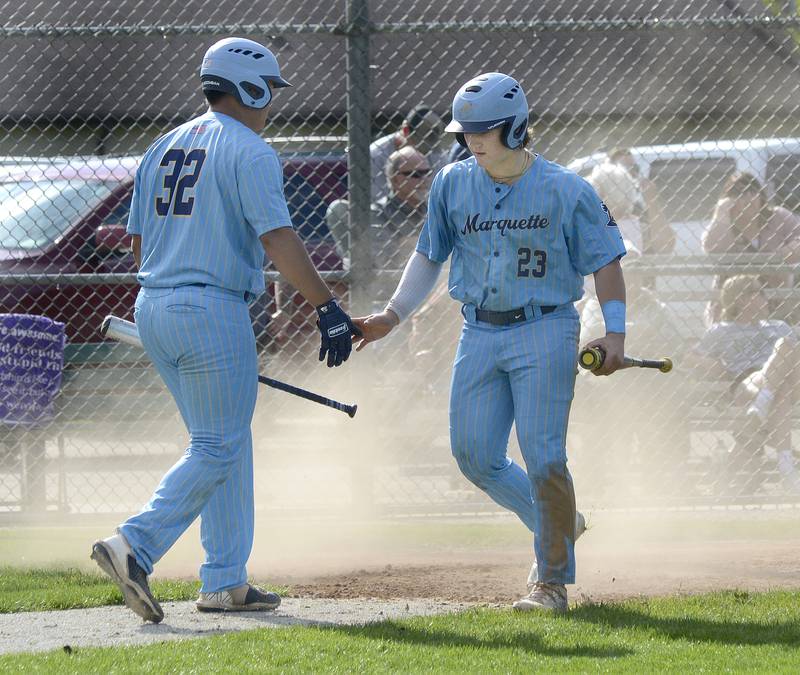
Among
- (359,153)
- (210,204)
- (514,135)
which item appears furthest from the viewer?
(359,153)

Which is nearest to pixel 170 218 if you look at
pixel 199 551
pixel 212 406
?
pixel 212 406

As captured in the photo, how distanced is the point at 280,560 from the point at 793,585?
238 centimetres

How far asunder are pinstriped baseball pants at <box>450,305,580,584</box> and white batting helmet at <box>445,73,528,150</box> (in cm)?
66

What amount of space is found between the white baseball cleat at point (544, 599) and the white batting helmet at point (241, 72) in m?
2.00

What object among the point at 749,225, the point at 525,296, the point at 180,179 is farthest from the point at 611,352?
the point at 749,225

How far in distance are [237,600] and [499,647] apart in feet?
3.92

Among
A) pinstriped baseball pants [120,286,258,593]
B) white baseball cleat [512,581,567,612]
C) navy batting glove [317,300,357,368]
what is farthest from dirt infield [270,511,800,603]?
navy batting glove [317,300,357,368]

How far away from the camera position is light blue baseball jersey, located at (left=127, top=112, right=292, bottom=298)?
14.7 feet

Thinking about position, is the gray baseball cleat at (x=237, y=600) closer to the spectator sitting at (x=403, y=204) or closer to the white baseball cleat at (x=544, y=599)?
the white baseball cleat at (x=544, y=599)

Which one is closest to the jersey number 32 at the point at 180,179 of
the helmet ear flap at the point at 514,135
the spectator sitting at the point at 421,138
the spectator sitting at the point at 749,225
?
the helmet ear flap at the point at 514,135

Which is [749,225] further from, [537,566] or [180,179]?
[180,179]

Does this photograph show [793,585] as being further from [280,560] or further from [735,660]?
[280,560]

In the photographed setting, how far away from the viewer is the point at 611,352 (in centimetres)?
459

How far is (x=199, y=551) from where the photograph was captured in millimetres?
6688
